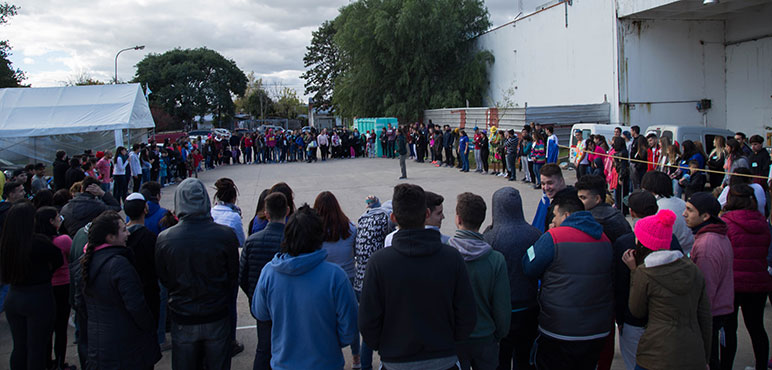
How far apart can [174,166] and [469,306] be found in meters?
18.2

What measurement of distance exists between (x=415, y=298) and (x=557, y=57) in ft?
77.9

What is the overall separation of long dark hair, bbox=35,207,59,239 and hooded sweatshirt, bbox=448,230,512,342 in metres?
3.85

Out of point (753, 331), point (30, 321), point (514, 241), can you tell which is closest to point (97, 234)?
point (30, 321)

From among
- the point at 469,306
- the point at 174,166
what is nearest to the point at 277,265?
the point at 469,306

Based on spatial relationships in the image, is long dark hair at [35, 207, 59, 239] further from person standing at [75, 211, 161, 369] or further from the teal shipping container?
the teal shipping container

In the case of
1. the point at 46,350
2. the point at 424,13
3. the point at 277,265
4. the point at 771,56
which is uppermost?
the point at 424,13

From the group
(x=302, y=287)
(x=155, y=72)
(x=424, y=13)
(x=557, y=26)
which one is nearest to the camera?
(x=302, y=287)

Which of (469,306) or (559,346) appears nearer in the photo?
(469,306)

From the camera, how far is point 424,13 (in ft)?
101

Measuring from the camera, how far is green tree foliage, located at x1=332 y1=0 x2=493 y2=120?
100 ft

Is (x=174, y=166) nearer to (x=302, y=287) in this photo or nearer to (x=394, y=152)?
(x=394, y=152)

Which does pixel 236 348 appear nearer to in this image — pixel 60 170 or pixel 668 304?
pixel 668 304

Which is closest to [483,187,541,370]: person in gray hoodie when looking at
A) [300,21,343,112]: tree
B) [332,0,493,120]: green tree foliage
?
[332,0,493,120]: green tree foliage

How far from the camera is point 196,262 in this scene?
3.37 m
